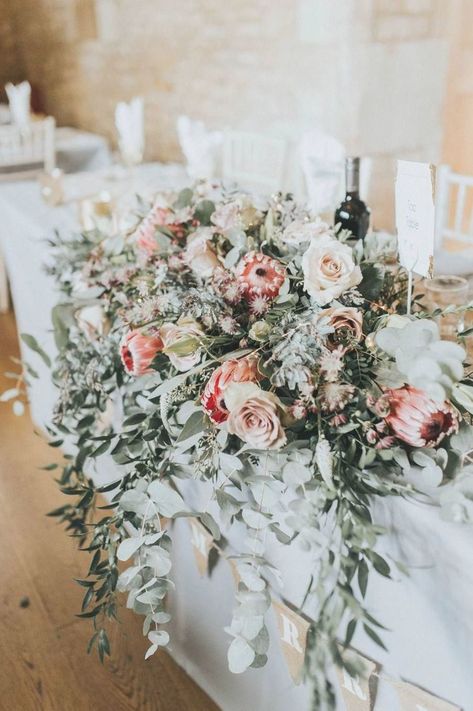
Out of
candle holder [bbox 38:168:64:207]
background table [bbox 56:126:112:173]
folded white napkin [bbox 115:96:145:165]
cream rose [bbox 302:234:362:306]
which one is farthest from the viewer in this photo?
background table [bbox 56:126:112:173]

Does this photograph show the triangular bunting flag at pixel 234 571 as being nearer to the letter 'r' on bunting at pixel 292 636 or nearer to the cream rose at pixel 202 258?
the letter 'r' on bunting at pixel 292 636

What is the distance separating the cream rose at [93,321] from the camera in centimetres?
134

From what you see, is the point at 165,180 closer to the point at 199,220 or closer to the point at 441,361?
the point at 199,220

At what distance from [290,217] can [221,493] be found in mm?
540

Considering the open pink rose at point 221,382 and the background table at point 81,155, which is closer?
the open pink rose at point 221,382

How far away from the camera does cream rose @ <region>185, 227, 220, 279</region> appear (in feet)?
3.69

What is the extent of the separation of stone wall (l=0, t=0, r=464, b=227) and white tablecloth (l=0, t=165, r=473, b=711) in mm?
1819

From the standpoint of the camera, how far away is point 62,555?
2010mm

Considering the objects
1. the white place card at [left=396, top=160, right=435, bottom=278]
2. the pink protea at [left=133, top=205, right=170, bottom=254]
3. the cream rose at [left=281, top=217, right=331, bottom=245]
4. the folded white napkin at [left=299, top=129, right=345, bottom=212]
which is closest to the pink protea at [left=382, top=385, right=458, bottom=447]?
the white place card at [left=396, top=160, right=435, bottom=278]

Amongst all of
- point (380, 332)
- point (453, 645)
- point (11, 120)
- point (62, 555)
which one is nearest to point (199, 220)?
point (380, 332)

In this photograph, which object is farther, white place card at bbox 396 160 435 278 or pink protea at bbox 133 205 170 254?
pink protea at bbox 133 205 170 254

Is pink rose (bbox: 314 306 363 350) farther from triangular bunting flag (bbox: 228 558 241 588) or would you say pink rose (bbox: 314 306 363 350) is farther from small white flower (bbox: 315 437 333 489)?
triangular bunting flag (bbox: 228 558 241 588)

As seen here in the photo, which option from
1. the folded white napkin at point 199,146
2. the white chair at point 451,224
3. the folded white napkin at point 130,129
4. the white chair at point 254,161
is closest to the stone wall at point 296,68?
the white chair at point 254,161

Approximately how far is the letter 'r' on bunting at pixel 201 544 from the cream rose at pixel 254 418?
47 cm
